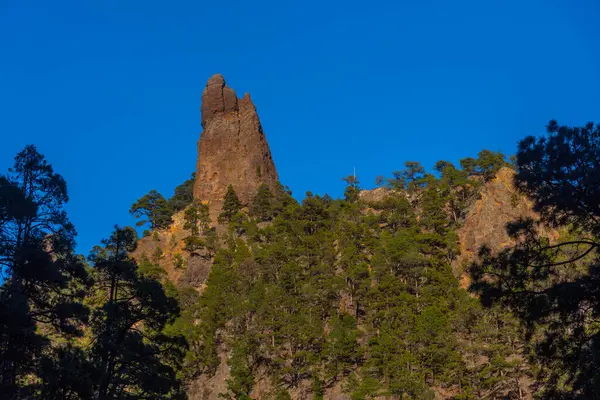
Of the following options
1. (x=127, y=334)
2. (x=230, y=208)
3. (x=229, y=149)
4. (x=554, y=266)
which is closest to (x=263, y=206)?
(x=230, y=208)

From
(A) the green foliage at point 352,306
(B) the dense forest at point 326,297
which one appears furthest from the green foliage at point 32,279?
(A) the green foliage at point 352,306

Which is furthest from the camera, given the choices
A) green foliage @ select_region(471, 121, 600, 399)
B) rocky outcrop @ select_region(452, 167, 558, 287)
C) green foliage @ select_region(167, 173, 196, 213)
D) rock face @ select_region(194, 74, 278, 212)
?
green foliage @ select_region(167, 173, 196, 213)

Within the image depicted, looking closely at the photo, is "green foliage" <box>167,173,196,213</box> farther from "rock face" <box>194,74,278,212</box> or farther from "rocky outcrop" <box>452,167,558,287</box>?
"rocky outcrop" <box>452,167,558,287</box>

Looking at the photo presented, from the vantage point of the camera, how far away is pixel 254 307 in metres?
52.9

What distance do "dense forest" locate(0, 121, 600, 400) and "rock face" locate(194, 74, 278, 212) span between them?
197 inches

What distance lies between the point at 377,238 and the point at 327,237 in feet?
17.2

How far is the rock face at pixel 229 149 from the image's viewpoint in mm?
88312

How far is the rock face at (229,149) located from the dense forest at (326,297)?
4.99 metres

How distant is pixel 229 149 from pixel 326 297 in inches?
1761

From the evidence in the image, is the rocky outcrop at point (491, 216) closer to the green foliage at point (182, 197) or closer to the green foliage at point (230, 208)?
the green foliage at point (230, 208)

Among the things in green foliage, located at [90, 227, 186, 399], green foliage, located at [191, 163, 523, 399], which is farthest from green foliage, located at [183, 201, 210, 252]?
green foliage, located at [90, 227, 186, 399]

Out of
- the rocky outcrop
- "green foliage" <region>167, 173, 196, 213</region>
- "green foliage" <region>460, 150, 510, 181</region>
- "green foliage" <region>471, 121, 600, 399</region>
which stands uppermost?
"green foliage" <region>167, 173, 196, 213</region>

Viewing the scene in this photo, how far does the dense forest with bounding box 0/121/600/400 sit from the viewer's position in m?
16.4

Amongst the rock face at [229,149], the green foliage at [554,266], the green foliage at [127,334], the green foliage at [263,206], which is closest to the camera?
the green foliage at [554,266]
